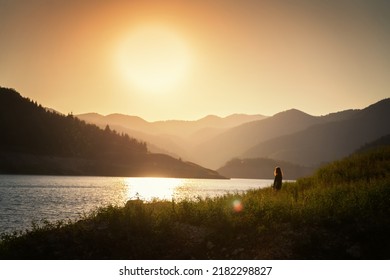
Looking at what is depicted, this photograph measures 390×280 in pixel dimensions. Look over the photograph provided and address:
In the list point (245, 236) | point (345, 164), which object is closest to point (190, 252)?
point (245, 236)

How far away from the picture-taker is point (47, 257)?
53.9ft

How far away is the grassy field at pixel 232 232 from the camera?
15648 mm

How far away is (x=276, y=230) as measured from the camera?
17.0 meters

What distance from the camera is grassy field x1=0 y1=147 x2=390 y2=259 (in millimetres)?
15648

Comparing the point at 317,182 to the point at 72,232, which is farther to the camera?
the point at 317,182

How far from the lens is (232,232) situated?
17172 millimetres
